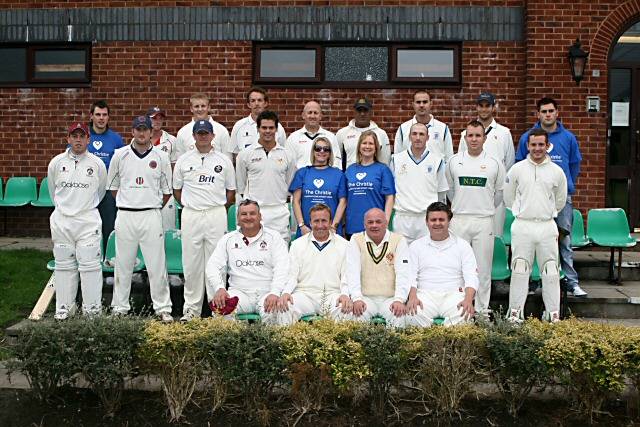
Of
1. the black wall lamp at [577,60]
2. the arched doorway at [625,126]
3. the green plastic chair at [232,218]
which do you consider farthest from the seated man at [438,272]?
the arched doorway at [625,126]

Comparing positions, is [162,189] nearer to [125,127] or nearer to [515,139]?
[125,127]

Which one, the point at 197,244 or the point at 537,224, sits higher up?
the point at 537,224

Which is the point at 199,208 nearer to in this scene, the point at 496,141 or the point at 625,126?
the point at 496,141

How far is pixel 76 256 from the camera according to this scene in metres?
A: 6.99

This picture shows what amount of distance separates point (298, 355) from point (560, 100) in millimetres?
7066

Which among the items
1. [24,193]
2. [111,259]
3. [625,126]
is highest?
[625,126]

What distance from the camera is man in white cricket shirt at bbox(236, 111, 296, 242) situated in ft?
24.2

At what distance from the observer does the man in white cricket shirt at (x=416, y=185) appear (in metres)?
7.32

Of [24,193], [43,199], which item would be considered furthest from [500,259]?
[24,193]

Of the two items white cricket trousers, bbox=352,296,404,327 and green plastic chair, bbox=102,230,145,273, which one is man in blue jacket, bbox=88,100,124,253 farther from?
white cricket trousers, bbox=352,296,404,327

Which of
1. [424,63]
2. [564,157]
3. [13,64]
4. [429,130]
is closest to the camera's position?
[564,157]

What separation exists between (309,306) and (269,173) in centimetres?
151

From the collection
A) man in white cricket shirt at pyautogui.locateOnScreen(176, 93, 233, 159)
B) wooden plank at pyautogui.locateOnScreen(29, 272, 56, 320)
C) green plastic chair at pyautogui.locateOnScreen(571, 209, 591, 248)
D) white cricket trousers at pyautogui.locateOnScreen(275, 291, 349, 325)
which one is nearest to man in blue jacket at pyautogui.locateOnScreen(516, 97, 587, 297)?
green plastic chair at pyautogui.locateOnScreen(571, 209, 591, 248)

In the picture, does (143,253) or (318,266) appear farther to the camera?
(143,253)
